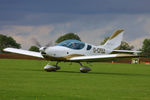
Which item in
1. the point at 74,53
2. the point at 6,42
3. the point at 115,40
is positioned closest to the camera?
the point at 74,53

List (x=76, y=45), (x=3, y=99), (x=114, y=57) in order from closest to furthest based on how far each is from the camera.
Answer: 1. (x=3, y=99)
2. (x=114, y=57)
3. (x=76, y=45)

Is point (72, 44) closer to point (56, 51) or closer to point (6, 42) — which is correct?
point (56, 51)

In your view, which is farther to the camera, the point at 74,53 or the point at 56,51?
the point at 74,53

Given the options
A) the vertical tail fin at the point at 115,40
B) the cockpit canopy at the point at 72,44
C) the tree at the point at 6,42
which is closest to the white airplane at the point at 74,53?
the cockpit canopy at the point at 72,44

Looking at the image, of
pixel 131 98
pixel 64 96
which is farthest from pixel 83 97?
pixel 131 98

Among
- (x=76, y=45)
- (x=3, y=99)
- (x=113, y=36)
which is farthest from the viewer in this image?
(x=113, y=36)

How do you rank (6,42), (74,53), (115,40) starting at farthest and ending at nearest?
1. (6,42)
2. (115,40)
3. (74,53)

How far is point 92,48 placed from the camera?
80.3 ft

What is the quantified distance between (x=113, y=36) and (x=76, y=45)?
548 cm

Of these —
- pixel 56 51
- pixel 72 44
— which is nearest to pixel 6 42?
pixel 72 44

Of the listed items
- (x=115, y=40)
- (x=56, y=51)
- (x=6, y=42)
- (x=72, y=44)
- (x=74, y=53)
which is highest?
(x=6, y=42)

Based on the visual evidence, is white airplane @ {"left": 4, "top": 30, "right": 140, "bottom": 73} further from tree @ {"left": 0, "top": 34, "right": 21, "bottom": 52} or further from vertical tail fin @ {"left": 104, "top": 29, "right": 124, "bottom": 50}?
tree @ {"left": 0, "top": 34, "right": 21, "bottom": 52}

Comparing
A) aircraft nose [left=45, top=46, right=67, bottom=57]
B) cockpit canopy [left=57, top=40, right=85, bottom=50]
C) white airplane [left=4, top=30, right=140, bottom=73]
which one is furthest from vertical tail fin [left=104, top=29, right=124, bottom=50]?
aircraft nose [left=45, top=46, right=67, bottom=57]

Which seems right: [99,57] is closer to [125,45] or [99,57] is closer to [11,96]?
[11,96]
